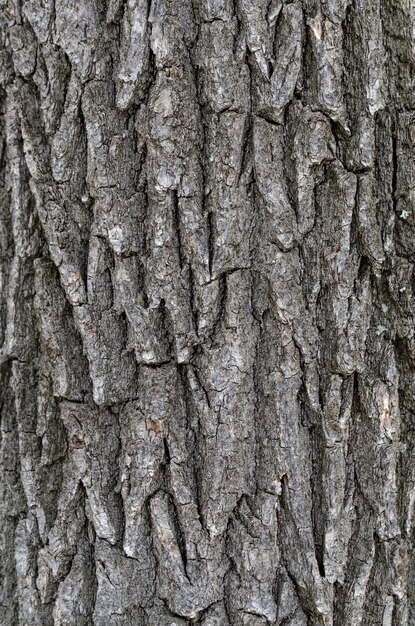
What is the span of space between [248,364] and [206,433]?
18 centimetres

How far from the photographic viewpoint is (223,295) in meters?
1.38

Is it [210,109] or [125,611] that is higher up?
[210,109]

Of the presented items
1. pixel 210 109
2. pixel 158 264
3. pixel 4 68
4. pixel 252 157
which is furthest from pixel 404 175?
pixel 4 68

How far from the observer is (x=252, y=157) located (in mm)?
1362

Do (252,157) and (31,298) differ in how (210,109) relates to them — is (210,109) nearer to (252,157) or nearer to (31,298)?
(252,157)

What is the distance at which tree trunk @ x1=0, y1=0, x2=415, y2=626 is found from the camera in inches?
53.4

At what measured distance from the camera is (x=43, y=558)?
4.81 feet

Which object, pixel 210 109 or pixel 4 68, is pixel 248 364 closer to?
pixel 210 109

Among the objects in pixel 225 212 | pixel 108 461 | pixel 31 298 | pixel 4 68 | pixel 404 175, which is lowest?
pixel 108 461

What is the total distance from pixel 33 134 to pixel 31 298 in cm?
37

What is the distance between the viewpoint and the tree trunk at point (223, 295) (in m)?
1.36

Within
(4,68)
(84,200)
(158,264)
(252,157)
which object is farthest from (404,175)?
(4,68)

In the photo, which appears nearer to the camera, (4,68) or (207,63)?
(207,63)

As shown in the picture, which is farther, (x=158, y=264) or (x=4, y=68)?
(x=4, y=68)
